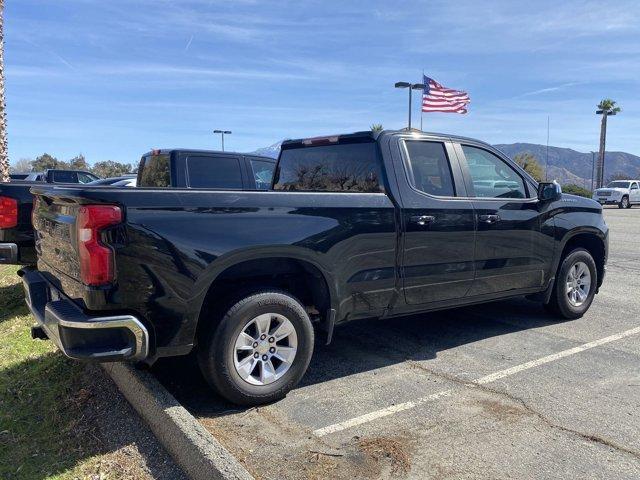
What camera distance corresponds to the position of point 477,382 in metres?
4.45

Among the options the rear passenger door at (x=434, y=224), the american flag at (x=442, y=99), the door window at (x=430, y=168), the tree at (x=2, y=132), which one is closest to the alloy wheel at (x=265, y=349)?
the rear passenger door at (x=434, y=224)

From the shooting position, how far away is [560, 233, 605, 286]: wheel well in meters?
6.33

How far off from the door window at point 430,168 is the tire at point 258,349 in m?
1.62

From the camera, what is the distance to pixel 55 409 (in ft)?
13.0

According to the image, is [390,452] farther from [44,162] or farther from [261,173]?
[44,162]

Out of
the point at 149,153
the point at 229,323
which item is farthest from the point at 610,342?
the point at 149,153

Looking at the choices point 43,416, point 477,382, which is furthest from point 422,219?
point 43,416

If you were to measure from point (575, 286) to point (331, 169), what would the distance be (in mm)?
3239

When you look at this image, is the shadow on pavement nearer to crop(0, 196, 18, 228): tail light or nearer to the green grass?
the green grass

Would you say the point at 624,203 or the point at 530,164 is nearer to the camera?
the point at 624,203

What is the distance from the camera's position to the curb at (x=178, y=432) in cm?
289

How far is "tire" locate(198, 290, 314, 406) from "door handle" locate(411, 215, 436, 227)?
1260mm

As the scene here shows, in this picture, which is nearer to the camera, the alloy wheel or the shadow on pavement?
the shadow on pavement

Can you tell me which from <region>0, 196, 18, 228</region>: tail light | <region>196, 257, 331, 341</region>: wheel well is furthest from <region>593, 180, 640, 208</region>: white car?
<region>0, 196, 18, 228</region>: tail light
